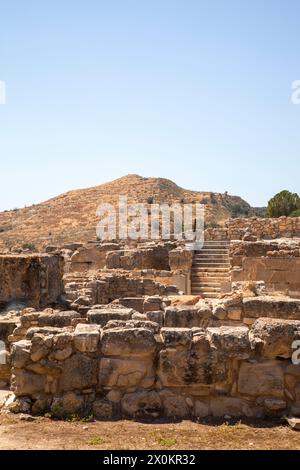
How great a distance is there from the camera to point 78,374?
4797 mm

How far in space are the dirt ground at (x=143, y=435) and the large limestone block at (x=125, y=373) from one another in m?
0.37

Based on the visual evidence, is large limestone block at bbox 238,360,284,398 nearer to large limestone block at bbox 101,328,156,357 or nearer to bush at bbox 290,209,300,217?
large limestone block at bbox 101,328,156,357

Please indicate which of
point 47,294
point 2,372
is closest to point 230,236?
point 47,294

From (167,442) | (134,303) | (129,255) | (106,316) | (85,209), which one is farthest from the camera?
(85,209)

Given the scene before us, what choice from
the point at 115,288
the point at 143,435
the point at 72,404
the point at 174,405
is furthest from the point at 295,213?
the point at 143,435

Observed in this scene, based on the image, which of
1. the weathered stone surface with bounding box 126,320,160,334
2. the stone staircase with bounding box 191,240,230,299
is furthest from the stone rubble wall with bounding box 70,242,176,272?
the weathered stone surface with bounding box 126,320,160,334

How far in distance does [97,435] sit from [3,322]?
3.62 metres

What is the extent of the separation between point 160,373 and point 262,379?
3.11ft

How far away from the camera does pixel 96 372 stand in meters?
4.83

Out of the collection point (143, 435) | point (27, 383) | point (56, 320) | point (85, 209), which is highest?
point (85, 209)

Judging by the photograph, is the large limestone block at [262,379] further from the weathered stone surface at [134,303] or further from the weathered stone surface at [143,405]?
the weathered stone surface at [134,303]

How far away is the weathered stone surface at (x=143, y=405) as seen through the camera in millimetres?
4656

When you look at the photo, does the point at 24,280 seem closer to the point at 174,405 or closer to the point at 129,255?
the point at 174,405

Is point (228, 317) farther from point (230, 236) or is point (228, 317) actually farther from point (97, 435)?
point (230, 236)
